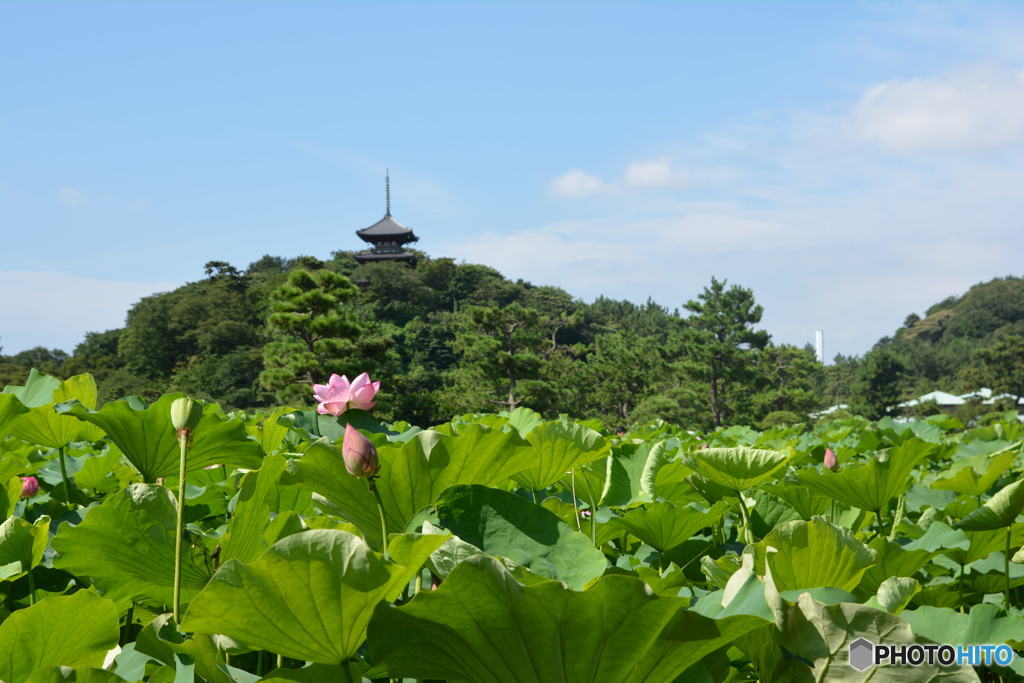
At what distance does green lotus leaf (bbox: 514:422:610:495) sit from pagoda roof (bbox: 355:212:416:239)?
139 ft

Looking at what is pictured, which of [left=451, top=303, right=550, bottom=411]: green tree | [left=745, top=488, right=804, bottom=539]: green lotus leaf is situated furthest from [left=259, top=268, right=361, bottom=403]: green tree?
[left=745, top=488, right=804, bottom=539]: green lotus leaf

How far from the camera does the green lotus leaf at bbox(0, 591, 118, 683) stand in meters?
0.47

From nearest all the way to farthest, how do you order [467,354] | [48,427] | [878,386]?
[48,427] → [467,354] → [878,386]

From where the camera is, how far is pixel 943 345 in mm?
54438

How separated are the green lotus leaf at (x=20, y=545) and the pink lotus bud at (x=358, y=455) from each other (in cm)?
30

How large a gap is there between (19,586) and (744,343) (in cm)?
2327

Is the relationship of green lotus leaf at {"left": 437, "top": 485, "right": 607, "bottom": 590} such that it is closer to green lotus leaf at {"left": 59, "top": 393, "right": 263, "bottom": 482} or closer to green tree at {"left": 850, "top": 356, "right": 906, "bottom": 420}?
green lotus leaf at {"left": 59, "top": 393, "right": 263, "bottom": 482}

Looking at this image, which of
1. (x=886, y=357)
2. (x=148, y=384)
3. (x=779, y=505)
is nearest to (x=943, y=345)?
(x=886, y=357)

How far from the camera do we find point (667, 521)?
0.81 meters

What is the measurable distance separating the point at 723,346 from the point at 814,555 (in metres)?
21.0

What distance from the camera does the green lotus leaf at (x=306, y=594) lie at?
1.14ft

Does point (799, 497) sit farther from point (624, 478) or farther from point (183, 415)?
point (183, 415)

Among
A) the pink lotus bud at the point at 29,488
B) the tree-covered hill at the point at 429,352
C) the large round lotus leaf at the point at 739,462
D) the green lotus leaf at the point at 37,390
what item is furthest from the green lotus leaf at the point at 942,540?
the tree-covered hill at the point at 429,352

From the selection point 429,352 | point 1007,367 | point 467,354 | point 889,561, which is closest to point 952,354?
point 1007,367
